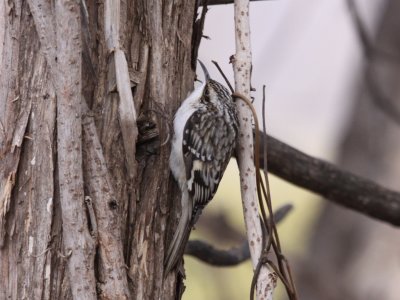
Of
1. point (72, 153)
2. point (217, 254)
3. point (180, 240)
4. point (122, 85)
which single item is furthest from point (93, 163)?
Result: point (217, 254)

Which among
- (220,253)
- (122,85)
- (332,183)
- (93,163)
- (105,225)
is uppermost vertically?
(122,85)

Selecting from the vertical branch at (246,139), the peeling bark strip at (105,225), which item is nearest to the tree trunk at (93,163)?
the peeling bark strip at (105,225)

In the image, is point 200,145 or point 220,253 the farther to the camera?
point 220,253

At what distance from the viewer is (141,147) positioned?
8.49 ft

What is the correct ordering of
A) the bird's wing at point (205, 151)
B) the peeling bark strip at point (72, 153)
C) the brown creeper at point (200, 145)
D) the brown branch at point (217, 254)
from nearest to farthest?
the peeling bark strip at point (72, 153), the brown creeper at point (200, 145), the bird's wing at point (205, 151), the brown branch at point (217, 254)

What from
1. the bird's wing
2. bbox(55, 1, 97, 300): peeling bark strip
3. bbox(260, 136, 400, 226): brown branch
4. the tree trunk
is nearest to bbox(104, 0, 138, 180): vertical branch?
the tree trunk

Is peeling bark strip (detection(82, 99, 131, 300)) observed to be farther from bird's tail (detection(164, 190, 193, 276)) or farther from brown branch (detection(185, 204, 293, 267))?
brown branch (detection(185, 204, 293, 267))

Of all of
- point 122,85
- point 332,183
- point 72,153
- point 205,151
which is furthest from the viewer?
point 332,183

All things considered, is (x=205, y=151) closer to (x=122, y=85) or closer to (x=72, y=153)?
(x=122, y=85)

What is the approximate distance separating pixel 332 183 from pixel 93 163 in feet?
5.07

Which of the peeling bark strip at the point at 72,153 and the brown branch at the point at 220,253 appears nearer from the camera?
the peeling bark strip at the point at 72,153

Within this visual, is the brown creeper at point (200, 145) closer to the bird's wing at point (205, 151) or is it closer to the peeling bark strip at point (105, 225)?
the bird's wing at point (205, 151)

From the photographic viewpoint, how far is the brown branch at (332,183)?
362 centimetres

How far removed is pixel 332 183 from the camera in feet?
12.4
